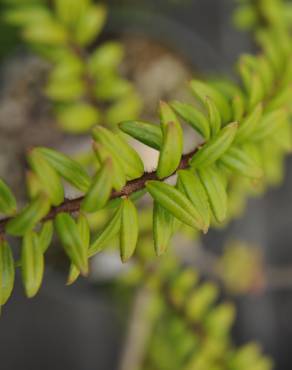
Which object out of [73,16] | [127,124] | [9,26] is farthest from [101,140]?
[9,26]

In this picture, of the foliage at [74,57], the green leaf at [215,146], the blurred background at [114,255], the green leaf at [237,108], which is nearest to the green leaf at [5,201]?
the green leaf at [215,146]

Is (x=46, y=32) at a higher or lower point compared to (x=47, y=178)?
higher

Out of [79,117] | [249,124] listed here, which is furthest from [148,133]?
[79,117]

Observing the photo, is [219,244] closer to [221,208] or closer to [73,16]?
[73,16]

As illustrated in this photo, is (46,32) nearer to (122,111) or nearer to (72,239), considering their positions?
(122,111)

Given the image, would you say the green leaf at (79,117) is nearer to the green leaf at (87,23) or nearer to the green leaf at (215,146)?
the green leaf at (87,23)

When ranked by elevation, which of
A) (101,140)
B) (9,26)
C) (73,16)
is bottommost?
(101,140)

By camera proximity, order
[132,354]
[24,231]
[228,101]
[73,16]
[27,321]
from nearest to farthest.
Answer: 1. [24,231]
2. [228,101]
3. [73,16]
4. [132,354]
5. [27,321]
